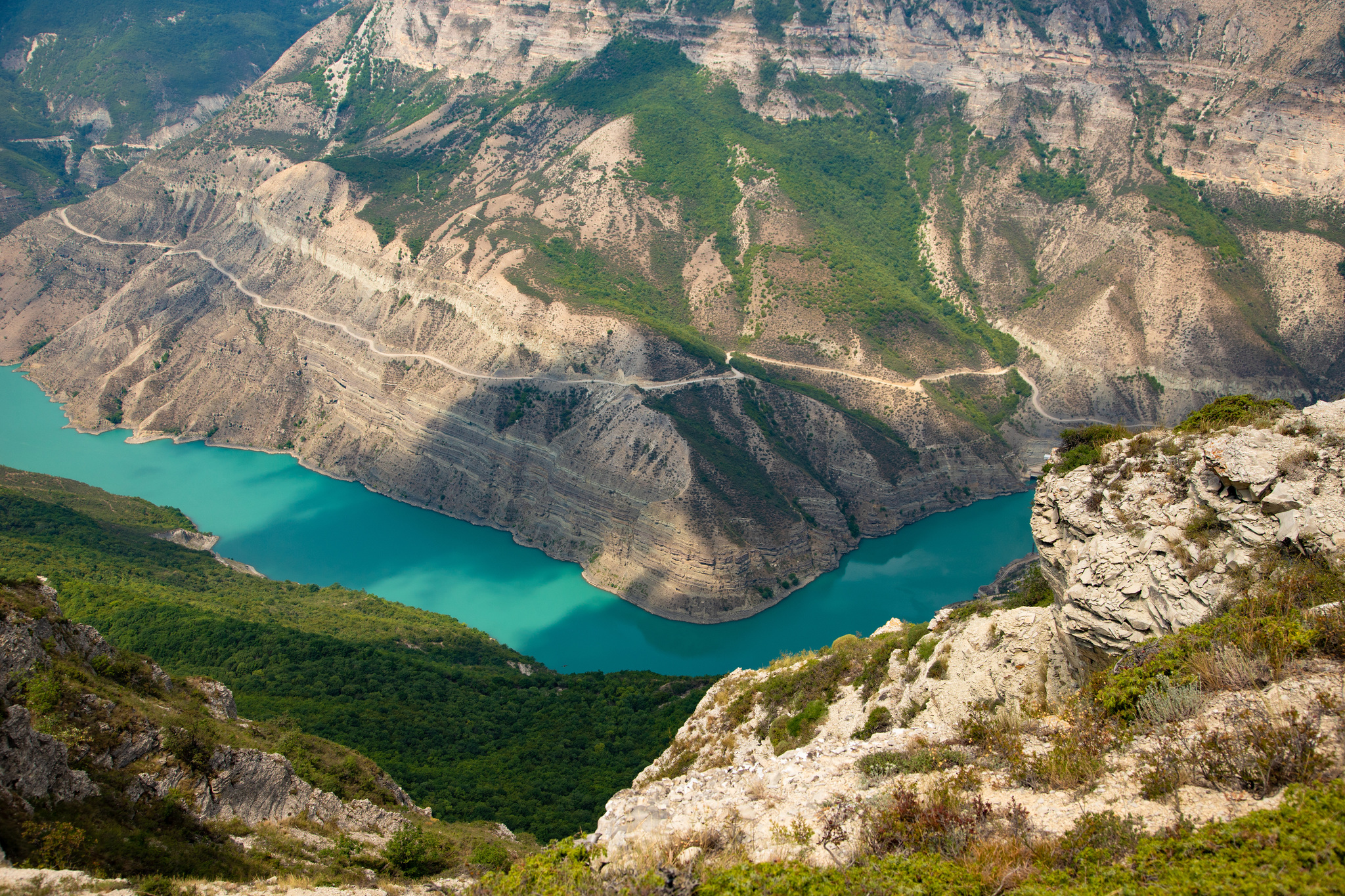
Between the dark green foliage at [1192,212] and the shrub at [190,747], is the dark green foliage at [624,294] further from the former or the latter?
the shrub at [190,747]

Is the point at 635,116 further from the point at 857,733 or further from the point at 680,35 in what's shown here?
the point at 857,733

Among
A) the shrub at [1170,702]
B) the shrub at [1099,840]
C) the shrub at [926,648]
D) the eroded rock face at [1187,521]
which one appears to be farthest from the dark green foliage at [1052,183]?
the shrub at [1099,840]

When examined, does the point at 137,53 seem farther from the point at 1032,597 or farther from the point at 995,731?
the point at 995,731

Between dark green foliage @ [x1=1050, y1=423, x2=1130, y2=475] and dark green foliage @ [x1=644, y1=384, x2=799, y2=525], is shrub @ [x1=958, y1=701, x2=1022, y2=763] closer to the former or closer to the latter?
dark green foliage @ [x1=1050, y1=423, x2=1130, y2=475]

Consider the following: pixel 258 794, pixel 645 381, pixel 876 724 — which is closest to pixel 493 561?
pixel 645 381

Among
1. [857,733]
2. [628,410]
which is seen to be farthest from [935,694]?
[628,410]
